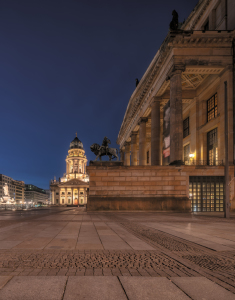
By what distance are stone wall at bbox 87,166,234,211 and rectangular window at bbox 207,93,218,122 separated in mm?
12228

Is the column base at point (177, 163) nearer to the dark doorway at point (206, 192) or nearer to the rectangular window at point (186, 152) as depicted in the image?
the dark doorway at point (206, 192)

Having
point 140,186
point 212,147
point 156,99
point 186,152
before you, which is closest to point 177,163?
point 140,186

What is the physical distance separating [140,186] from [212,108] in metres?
19.0

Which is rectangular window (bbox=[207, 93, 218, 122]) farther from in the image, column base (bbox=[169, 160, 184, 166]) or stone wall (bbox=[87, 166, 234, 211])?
column base (bbox=[169, 160, 184, 166])

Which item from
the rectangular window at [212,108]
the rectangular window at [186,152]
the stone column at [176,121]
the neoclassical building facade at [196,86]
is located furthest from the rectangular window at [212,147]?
the stone column at [176,121]

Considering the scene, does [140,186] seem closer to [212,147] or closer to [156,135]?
[156,135]

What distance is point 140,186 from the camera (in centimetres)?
3022

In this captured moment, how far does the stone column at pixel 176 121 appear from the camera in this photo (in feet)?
102

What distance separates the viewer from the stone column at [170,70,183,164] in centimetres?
3106

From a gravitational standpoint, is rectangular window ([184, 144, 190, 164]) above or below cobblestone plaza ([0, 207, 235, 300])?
above

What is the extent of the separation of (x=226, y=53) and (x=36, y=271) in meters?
35.0

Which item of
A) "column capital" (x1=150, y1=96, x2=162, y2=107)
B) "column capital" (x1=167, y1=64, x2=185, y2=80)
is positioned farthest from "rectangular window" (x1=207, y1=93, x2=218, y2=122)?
"column capital" (x1=167, y1=64, x2=185, y2=80)

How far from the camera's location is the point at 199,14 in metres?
41.8

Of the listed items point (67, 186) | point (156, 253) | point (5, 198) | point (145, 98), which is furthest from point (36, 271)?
point (67, 186)
